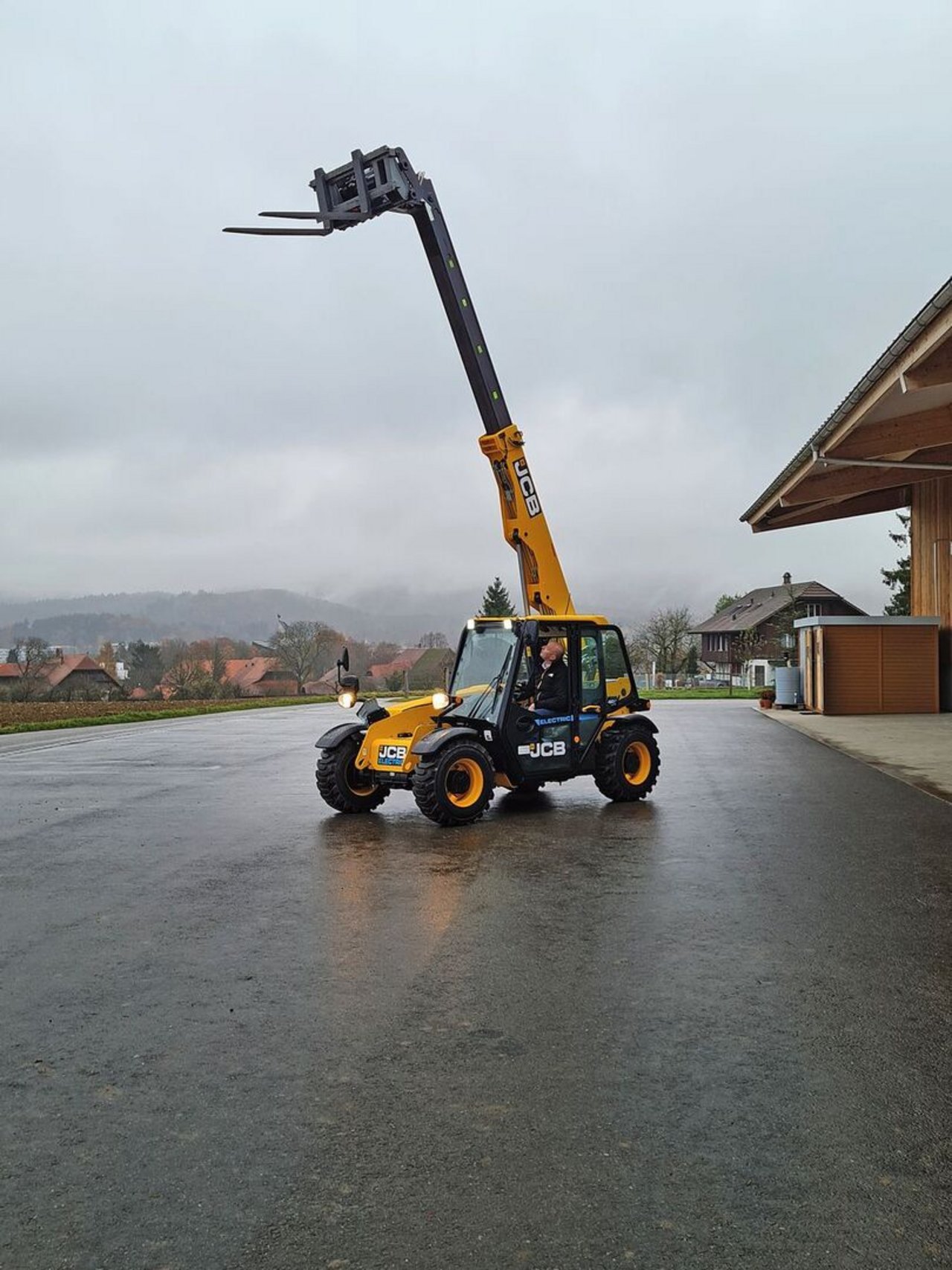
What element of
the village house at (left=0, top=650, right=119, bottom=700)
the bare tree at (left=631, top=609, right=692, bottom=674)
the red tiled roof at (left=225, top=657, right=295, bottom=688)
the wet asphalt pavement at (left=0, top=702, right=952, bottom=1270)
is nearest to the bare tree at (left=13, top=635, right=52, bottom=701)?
the village house at (left=0, top=650, right=119, bottom=700)

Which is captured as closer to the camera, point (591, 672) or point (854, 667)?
point (591, 672)

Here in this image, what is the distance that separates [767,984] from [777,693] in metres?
25.2

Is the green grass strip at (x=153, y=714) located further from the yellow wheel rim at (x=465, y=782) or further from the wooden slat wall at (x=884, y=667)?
the wooden slat wall at (x=884, y=667)

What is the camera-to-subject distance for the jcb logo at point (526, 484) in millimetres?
13906

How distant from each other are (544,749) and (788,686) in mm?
20060

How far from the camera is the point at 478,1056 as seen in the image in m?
3.85

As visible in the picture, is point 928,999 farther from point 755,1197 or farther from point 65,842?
point 65,842

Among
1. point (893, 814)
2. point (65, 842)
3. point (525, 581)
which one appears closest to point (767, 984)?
point (893, 814)

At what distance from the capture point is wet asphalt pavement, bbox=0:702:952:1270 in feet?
8.87

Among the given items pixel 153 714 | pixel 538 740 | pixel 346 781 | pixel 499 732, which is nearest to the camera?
pixel 499 732

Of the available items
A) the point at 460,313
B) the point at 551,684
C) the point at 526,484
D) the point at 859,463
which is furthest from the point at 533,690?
the point at 859,463

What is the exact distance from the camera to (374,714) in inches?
400

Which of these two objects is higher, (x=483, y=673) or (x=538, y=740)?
(x=483, y=673)

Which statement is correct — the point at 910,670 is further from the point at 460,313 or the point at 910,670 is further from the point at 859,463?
the point at 460,313
